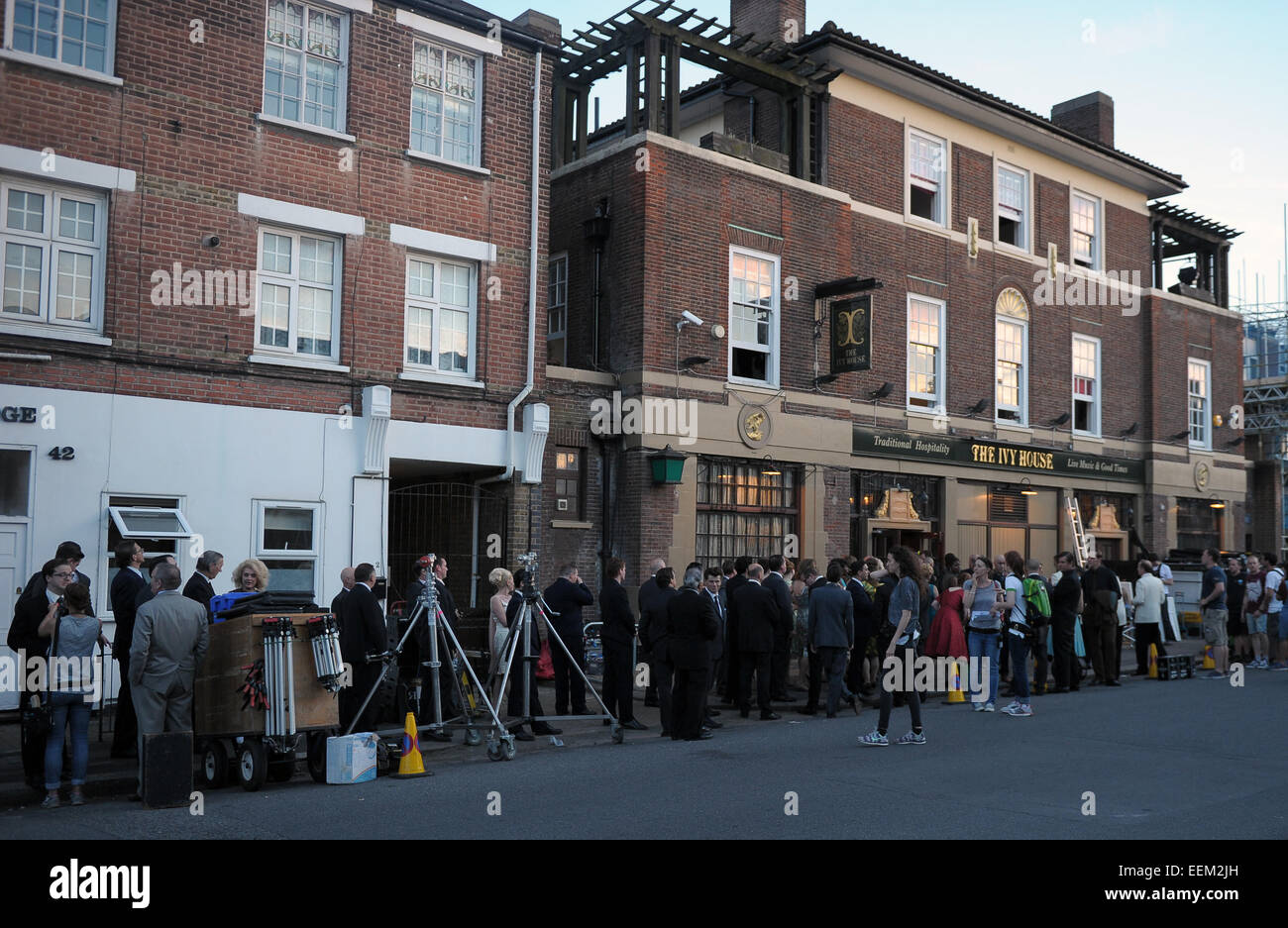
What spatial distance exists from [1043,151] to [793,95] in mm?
7538

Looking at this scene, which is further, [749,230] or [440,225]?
[749,230]

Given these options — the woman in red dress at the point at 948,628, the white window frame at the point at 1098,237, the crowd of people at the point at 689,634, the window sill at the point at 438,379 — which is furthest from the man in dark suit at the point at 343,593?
the white window frame at the point at 1098,237

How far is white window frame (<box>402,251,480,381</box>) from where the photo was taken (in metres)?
15.8

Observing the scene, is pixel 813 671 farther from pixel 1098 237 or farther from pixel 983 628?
pixel 1098 237

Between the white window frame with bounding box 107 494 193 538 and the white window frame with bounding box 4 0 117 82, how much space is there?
16.3 feet

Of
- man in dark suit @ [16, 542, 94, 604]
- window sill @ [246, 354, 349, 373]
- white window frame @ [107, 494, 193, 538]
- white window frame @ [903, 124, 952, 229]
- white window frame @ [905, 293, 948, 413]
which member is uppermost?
white window frame @ [903, 124, 952, 229]

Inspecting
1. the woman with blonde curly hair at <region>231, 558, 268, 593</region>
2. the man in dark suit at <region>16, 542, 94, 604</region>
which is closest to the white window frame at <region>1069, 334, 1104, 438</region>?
the woman with blonde curly hair at <region>231, 558, 268, 593</region>

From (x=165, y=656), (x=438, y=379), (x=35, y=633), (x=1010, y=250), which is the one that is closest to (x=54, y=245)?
(x=438, y=379)

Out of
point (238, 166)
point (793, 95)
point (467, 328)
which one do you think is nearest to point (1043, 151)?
point (793, 95)

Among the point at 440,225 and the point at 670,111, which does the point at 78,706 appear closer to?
the point at 440,225

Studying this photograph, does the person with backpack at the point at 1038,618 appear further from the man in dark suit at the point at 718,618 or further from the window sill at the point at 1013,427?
the window sill at the point at 1013,427

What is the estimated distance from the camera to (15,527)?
40.8 feet

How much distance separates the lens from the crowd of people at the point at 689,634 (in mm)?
9102

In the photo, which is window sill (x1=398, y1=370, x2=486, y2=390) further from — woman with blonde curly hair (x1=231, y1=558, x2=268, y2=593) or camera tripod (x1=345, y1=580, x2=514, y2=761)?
woman with blonde curly hair (x1=231, y1=558, x2=268, y2=593)
